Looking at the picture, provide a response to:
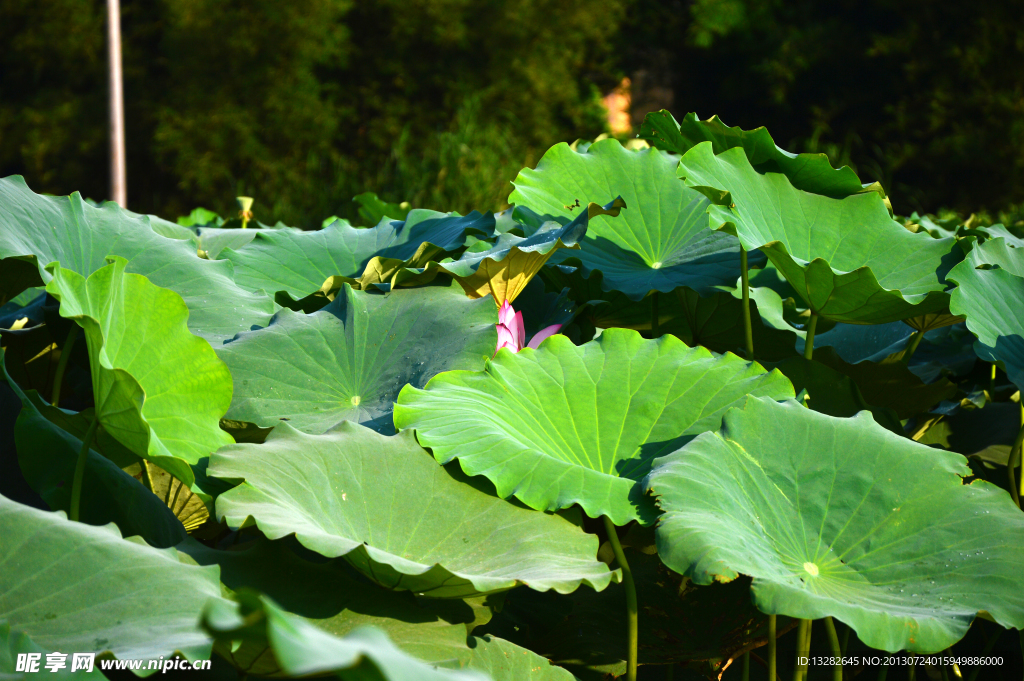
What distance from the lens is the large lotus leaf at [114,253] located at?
96cm

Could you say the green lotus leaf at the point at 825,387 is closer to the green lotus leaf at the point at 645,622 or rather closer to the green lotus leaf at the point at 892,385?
the green lotus leaf at the point at 892,385

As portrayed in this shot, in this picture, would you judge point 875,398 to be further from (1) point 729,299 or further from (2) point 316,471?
(2) point 316,471

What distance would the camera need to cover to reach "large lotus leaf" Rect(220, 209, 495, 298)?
119 centimetres

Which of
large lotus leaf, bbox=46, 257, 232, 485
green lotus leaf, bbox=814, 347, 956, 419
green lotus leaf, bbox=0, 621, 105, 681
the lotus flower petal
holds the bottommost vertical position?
green lotus leaf, bbox=814, 347, 956, 419

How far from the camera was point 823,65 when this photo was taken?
15.7 m

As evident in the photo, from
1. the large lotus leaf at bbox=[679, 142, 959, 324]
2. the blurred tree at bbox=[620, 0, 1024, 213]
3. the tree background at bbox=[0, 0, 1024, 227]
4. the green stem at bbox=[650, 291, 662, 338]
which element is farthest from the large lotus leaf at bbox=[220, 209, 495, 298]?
the blurred tree at bbox=[620, 0, 1024, 213]

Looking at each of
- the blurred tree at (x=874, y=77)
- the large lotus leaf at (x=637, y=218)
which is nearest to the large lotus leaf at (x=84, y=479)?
the large lotus leaf at (x=637, y=218)

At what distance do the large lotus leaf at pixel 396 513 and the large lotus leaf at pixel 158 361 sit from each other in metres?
0.05

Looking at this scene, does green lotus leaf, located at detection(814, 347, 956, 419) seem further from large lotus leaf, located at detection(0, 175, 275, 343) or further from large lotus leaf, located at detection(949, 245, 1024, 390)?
large lotus leaf, located at detection(0, 175, 275, 343)

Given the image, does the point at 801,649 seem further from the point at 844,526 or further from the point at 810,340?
the point at 810,340

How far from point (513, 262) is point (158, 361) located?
40cm

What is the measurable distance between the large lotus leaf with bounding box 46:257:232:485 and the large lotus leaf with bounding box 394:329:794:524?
0.18m

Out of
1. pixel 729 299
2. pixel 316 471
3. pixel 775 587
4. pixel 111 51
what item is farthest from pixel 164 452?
pixel 111 51

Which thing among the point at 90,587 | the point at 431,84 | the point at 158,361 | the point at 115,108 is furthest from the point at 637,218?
the point at 431,84
